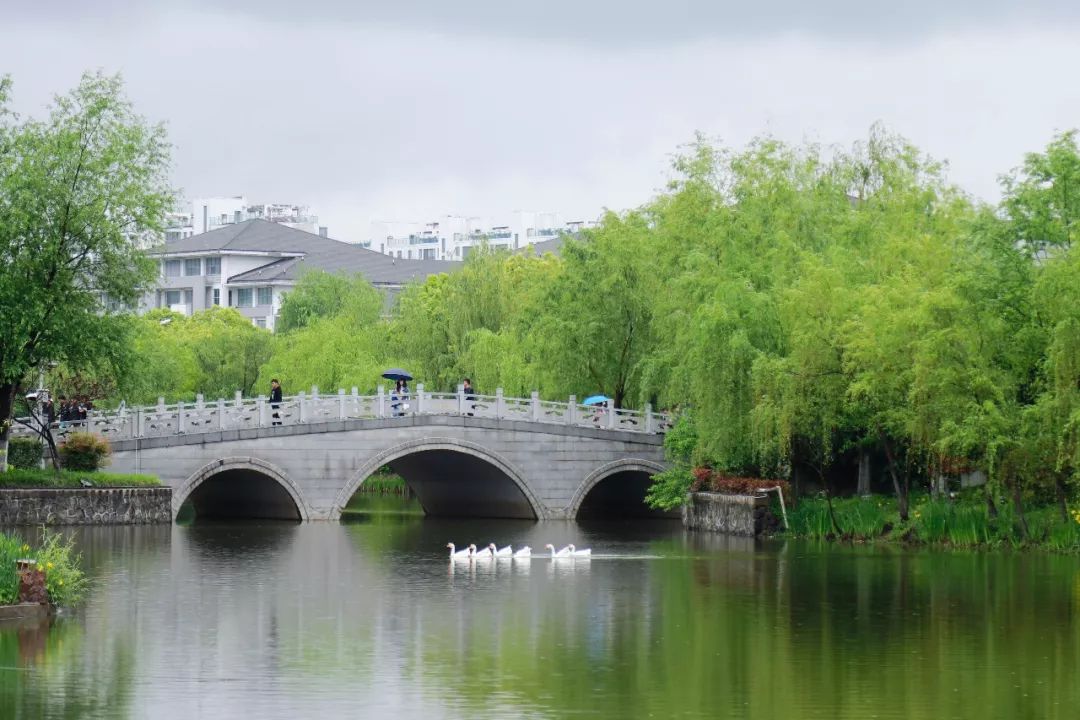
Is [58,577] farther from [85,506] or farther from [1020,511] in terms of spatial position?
[1020,511]

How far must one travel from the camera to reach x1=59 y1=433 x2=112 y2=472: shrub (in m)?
37.4

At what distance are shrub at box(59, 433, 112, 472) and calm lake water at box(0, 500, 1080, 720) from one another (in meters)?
5.76

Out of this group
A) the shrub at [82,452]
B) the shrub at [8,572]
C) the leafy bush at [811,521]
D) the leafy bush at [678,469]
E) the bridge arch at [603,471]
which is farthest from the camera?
the bridge arch at [603,471]

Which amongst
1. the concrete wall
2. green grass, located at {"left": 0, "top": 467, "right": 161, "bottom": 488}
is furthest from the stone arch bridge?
green grass, located at {"left": 0, "top": 467, "right": 161, "bottom": 488}

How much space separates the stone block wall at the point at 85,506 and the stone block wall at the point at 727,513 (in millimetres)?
10644

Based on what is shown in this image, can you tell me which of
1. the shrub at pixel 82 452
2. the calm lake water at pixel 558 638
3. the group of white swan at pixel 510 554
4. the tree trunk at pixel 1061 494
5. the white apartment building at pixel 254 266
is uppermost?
the white apartment building at pixel 254 266

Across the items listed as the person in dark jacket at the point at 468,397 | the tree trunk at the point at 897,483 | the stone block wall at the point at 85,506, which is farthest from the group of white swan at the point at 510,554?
the person in dark jacket at the point at 468,397

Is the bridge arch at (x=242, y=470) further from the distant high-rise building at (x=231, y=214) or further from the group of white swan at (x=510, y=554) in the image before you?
the distant high-rise building at (x=231, y=214)

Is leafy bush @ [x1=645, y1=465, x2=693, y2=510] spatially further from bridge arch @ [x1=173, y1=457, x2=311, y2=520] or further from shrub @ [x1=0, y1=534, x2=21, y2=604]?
shrub @ [x1=0, y1=534, x2=21, y2=604]

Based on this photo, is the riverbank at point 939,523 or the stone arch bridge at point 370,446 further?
the stone arch bridge at point 370,446

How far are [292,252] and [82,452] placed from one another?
4841cm

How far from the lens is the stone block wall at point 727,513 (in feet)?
117

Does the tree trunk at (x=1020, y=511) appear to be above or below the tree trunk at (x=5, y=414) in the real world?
below

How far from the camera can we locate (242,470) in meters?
42.1
